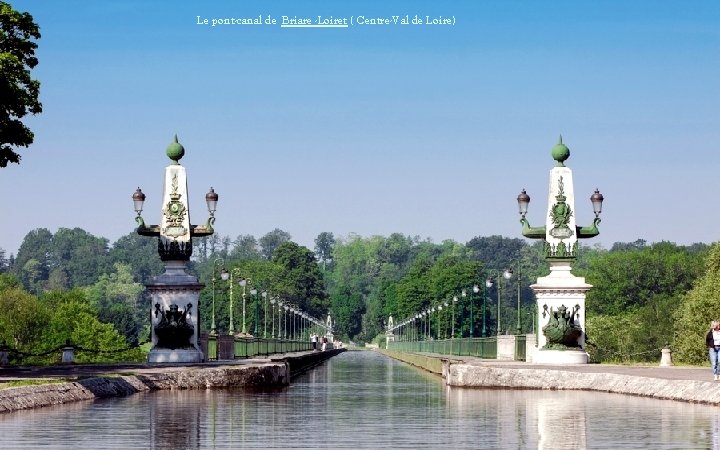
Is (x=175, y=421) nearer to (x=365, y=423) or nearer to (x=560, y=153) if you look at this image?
(x=365, y=423)

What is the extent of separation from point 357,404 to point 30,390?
863cm

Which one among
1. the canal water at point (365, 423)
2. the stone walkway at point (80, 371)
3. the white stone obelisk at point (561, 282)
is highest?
the white stone obelisk at point (561, 282)

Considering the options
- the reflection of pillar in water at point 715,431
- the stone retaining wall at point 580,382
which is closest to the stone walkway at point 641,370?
the stone retaining wall at point 580,382

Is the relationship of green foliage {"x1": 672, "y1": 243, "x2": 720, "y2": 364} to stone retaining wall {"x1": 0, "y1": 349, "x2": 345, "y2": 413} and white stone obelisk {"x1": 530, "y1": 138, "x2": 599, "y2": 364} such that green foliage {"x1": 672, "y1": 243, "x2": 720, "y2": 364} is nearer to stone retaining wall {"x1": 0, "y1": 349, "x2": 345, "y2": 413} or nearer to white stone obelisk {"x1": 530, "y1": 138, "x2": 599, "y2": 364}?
white stone obelisk {"x1": 530, "y1": 138, "x2": 599, "y2": 364}

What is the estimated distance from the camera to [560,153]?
2375 inches

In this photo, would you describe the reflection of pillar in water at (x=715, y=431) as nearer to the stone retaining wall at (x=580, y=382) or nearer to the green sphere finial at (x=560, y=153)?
the stone retaining wall at (x=580, y=382)

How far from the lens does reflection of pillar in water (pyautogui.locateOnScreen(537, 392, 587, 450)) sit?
79.9 ft

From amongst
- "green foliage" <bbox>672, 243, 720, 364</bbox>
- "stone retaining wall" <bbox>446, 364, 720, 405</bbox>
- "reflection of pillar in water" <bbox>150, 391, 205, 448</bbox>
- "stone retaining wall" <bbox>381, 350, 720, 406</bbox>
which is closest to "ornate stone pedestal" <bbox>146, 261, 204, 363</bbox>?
"stone retaining wall" <bbox>381, 350, 720, 406</bbox>

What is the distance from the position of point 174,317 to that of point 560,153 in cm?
1664

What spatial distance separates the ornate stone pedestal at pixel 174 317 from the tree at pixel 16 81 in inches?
454

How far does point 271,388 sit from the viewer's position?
4934cm

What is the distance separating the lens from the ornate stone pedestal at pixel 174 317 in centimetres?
5875

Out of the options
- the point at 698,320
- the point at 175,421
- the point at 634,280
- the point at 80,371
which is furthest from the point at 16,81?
the point at 634,280

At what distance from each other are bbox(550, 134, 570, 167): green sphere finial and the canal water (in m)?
20.2
